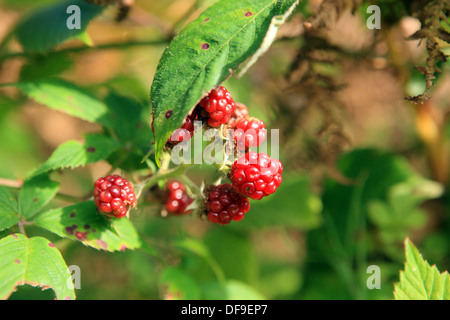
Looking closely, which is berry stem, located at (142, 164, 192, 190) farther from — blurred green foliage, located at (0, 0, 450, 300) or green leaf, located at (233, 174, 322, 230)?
green leaf, located at (233, 174, 322, 230)

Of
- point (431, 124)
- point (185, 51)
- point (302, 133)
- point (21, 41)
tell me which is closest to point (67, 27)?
point (21, 41)

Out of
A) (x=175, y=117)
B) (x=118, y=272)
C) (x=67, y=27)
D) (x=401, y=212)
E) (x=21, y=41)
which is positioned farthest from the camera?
(x=118, y=272)

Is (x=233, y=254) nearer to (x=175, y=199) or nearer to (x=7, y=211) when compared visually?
(x=175, y=199)

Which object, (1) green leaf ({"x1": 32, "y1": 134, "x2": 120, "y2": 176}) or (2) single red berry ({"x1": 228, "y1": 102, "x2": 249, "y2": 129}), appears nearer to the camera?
(2) single red berry ({"x1": 228, "y1": 102, "x2": 249, "y2": 129})

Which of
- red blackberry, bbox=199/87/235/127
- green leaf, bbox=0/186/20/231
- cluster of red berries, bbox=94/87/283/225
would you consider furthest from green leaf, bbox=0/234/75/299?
red blackberry, bbox=199/87/235/127

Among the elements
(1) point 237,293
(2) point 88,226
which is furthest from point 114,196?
(1) point 237,293

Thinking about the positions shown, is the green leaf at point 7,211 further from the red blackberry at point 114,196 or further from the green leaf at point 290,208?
the green leaf at point 290,208

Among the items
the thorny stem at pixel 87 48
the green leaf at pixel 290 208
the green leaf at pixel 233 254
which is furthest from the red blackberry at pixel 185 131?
the green leaf at pixel 233 254
